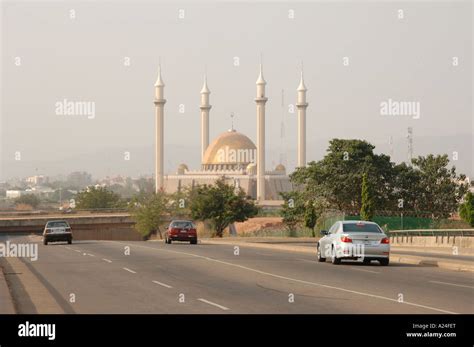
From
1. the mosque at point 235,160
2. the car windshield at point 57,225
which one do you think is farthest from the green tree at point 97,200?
the car windshield at point 57,225

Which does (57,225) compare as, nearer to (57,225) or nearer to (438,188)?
(57,225)

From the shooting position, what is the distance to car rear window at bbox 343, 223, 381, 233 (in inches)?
1235

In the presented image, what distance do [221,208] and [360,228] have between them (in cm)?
5984

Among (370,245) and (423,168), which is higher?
(423,168)

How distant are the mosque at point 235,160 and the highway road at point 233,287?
110754mm

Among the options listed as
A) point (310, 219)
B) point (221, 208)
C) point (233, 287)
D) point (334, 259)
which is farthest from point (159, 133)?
point (233, 287)

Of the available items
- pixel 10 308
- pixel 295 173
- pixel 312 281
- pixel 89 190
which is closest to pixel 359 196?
pixel 295 173

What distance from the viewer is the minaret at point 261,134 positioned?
144m

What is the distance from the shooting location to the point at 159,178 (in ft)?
514

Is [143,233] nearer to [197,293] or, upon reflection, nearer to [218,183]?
[218,183]

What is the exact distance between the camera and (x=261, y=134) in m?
143

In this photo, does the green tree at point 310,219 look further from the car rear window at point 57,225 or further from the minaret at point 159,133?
the minaret at point 159,133
